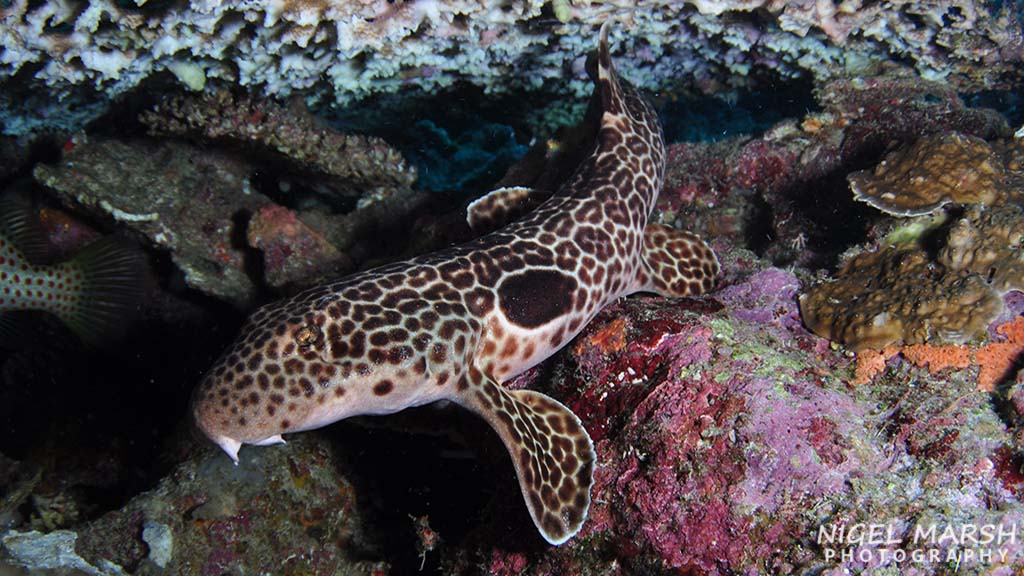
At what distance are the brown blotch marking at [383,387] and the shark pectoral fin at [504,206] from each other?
2.04 meters

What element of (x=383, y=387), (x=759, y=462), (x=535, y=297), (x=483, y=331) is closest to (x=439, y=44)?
(x=535, y=297)

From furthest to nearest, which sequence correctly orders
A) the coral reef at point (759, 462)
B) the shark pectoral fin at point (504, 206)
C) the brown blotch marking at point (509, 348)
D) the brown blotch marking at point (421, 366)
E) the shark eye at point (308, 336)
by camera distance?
the shark pectoral fin at point (504, 206) < the brown blotch marking at point (509, 348) < the brown blotch marking at point (421, 366) < the shark eye at point (308, 336) < the coral reef at point (759, 462)

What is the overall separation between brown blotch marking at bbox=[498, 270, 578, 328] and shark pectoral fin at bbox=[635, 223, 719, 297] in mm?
995

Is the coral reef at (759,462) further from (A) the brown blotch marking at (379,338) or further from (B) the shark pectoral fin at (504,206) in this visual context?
→ (B) the shark pectoral fin at (504,206)

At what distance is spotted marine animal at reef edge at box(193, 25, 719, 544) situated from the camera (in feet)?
10.8

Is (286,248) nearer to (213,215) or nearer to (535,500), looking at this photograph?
(213,215)

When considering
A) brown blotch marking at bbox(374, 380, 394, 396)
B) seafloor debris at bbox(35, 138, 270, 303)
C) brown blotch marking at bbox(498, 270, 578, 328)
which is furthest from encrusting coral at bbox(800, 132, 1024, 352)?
seafloor debris at bbox(35, 138, 270, 303)

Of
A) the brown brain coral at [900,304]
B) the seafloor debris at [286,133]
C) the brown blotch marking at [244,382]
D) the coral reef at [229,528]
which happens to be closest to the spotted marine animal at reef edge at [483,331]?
the brown blotch marking at [244,382]

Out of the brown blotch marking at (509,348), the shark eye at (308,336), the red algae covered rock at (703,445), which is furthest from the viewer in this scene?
the brown blotch marking at (509,348)

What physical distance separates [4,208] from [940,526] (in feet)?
26.0

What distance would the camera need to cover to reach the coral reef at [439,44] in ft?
16.4

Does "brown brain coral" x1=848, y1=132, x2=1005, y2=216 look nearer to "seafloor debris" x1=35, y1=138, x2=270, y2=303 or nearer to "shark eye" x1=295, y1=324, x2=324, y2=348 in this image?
"shark eye" x1=295, y1=324, x2=324, y2=348

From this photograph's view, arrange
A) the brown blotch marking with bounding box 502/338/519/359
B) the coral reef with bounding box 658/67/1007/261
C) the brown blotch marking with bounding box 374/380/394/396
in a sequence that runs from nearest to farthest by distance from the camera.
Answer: the brown blotch marking with bounding box 374/380/394/396, the brown blotch marking with bounding box 502/338/519/359, the coral reef with bounding box 658/67/1007/261

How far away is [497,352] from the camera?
13.5ft
